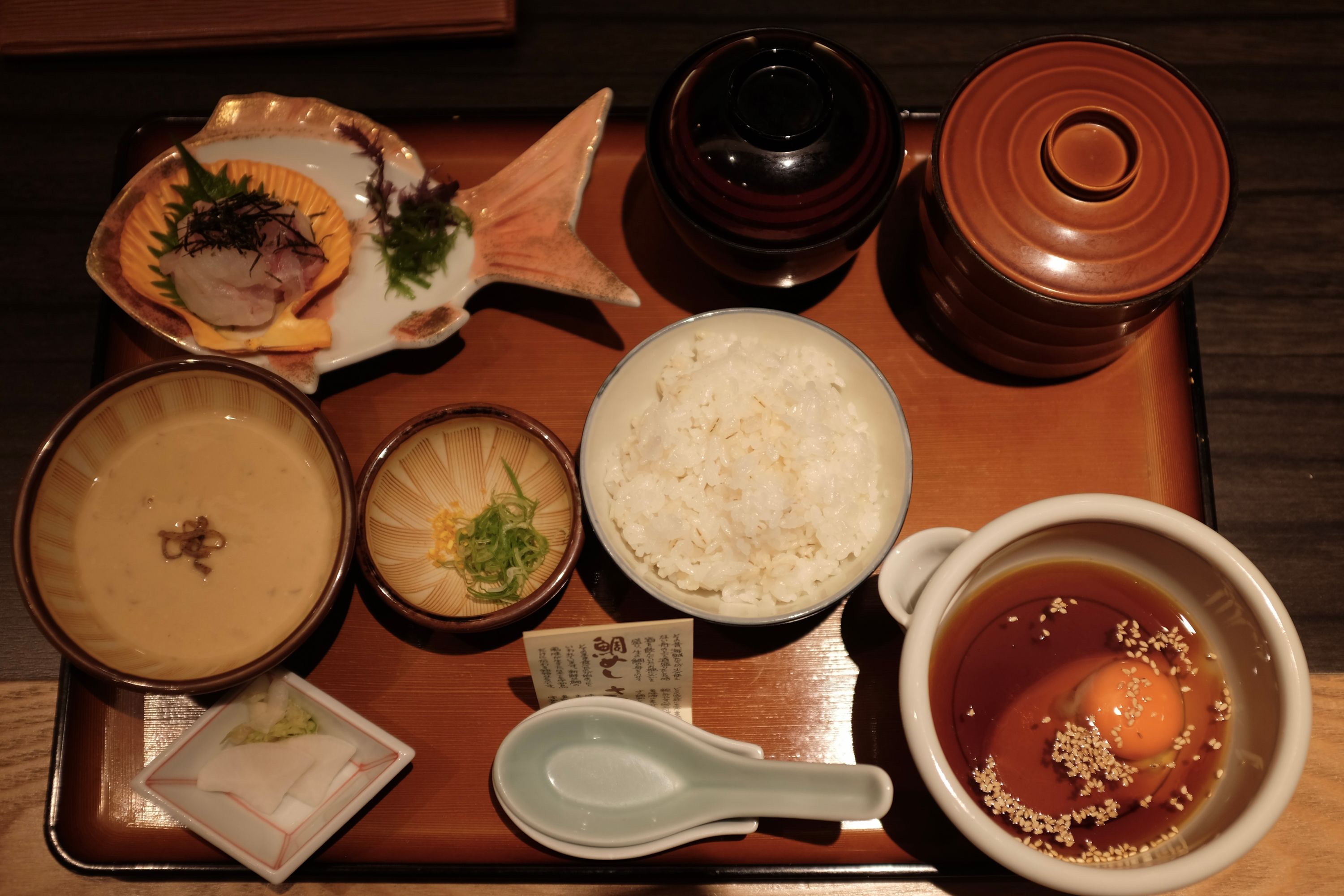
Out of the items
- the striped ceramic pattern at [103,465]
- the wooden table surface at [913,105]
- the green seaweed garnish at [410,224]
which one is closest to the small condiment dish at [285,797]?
the striped ceramic pattern at [103,465]

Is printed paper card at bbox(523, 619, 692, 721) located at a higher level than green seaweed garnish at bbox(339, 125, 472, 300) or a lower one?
lower

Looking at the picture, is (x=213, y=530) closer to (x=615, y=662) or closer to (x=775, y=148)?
(x=615, y=662)

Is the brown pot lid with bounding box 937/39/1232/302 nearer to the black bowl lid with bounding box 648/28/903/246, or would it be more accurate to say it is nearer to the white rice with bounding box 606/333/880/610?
the black bowl lid with bounding box 648/28/903/246

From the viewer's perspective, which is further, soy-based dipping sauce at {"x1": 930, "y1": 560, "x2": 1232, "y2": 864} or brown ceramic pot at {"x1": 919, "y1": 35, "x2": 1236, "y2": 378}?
brown ceramic pot at {"x1": 919, "y1": 35, "x2": 1236, "y2": 378}

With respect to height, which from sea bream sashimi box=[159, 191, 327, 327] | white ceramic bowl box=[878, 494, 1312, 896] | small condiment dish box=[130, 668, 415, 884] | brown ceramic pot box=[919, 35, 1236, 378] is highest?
brown ceramic pot box=[919, 35, 1236, 378]

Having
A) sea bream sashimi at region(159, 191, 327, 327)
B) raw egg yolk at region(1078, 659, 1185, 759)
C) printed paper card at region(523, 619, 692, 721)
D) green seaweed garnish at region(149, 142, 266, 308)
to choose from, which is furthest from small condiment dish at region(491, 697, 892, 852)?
green seaweed garnish at region(149, 142, 266, 308)

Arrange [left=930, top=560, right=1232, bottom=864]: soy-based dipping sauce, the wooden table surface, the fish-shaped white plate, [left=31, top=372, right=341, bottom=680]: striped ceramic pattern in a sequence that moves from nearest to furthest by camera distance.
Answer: [left=930, top=560, right=1232, bottom=864]: soy-based dipping sauce → [left=31, top=372, right=341, bottom=680]: striped ceramic pattern → the fish-shaped white plate → the wooden table surface

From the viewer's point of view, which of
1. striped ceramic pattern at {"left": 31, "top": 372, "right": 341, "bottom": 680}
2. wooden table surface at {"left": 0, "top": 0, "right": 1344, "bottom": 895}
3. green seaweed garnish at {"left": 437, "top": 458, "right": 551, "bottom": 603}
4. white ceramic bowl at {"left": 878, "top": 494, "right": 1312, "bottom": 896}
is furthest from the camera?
wooden table surface at {"left": 0, "top": 0, "right": 1344, "bottom": 895}
